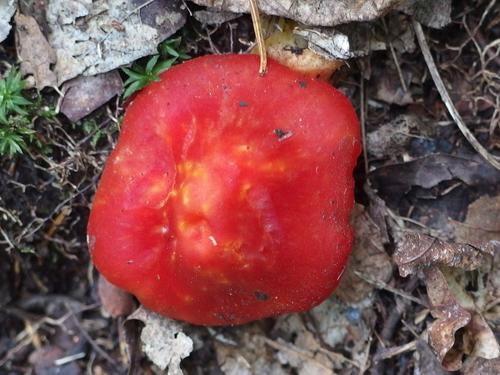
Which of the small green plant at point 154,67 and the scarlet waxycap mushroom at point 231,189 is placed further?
the small green plant at point 154,67

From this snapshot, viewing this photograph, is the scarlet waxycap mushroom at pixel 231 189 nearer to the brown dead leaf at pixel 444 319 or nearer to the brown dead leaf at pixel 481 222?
the brown dead leaf at pixel 444 319

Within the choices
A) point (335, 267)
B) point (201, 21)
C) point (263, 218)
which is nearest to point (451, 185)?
point (335, 267)

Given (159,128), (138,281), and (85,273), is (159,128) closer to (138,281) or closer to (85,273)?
(138,281)

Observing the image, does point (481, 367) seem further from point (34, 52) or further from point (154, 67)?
point (34, 52)

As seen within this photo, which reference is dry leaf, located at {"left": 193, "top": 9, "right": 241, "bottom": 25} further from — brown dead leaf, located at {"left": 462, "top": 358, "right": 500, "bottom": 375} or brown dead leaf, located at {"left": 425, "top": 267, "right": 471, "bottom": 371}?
brown dead leaf, located at {"left": 462, "top": 358, "right": 500, "bottom": 375}

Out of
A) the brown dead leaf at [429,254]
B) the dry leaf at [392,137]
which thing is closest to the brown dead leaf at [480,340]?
the brown dead leaf at [429,254]
